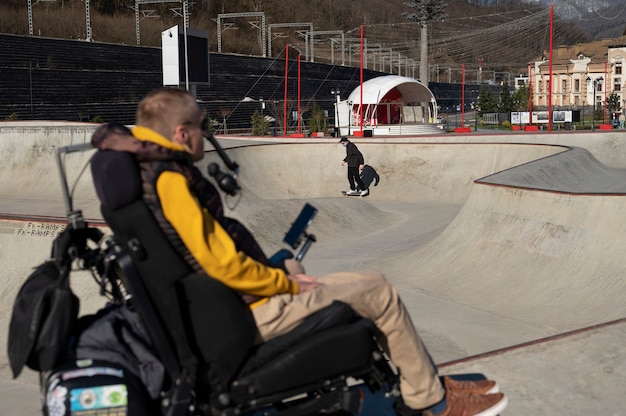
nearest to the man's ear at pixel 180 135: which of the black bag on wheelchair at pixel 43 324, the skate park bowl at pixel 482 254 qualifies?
the skate park bowl at pixel 482 254

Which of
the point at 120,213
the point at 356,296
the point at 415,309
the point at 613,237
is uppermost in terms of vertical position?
the point at 120,213

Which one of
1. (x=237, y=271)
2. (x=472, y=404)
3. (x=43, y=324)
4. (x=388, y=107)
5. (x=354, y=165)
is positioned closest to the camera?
(x=43, y=324)

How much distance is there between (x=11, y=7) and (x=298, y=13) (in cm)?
7036

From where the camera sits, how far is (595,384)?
441 centimetres

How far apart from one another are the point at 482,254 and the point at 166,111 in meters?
8.58

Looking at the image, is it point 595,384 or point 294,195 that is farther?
point 294,195

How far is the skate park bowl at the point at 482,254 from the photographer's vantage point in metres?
4.76

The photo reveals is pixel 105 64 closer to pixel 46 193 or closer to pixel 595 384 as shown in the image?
pixel 46 193

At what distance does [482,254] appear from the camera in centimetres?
1119

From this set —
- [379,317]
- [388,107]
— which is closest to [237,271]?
[379,317]

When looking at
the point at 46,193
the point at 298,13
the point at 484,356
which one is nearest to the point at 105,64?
the point at 46,193

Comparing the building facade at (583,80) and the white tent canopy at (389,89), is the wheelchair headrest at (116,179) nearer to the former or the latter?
the white tent canopy at (389,89)

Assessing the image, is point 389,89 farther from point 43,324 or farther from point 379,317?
point 43,324

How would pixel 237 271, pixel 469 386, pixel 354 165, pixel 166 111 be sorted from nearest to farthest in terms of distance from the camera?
pixel 237 271 < pixel 166 111 < pixel 469 386 < pixel 354 165
